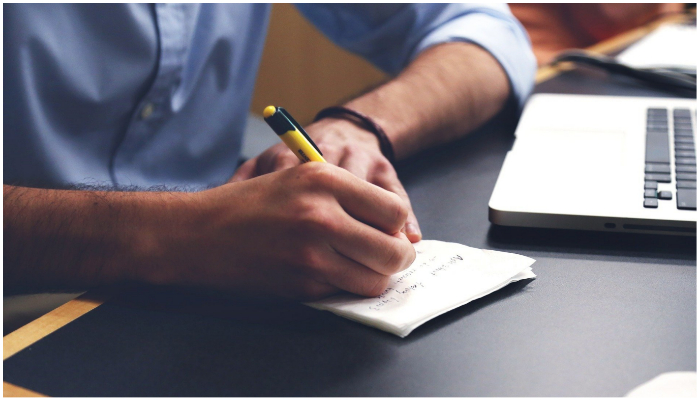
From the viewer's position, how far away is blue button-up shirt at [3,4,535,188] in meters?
0.64

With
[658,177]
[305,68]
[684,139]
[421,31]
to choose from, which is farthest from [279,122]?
[305,68]

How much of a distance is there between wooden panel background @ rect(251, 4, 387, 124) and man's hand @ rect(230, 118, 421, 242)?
5.11 feet

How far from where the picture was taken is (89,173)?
0.69 meters

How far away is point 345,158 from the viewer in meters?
0.56

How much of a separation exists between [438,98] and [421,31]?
Answer: 239mm

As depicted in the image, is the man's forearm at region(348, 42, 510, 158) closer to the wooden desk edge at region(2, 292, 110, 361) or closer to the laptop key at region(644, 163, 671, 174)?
the laptop key at region(644, 163, 671, 174)

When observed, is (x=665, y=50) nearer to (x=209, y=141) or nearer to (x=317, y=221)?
(x=209, y=141)

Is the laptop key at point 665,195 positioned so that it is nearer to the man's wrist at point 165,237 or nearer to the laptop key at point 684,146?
the laptop key at point 684,146

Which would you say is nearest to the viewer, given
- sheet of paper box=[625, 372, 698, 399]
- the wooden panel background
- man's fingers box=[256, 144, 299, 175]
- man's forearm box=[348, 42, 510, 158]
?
sheet of paper box=[625, 372, 698, 399]

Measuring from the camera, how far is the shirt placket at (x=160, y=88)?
704 millimetres

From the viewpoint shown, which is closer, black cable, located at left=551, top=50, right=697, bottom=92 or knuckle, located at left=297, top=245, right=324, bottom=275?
knuckle, located at left=297, top=245, right=324, bottom=275

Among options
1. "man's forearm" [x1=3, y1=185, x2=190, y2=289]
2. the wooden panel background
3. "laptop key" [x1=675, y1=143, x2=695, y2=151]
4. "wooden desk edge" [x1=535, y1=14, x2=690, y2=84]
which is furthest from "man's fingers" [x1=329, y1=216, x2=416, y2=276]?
the wooden panel background

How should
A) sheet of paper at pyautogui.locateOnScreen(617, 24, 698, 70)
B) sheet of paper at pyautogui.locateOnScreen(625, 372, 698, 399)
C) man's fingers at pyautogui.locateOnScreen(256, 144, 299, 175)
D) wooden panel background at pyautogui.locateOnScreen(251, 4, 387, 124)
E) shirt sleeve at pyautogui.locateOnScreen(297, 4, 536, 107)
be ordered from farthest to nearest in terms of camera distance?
wooden panel background at pyautogui.locateOnScreen(251, 4, 387, 124), sheet of paper at pyautogui.locateOnScreen(617, 24, 698, 70), shirt sleeve at pyautogui.locateOnScreen(297, 4, 536, 107), man's fingers at pyautogui.locateOnScreen(256, 144, 299, 175), sheet of paper at pyautogui.locateOnScreen(625, 372, 698, 399)

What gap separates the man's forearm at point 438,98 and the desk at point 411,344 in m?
0.26
